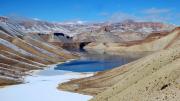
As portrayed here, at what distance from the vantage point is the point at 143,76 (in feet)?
131

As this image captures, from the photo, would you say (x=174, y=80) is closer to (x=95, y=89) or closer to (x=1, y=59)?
(x=95, y=89)

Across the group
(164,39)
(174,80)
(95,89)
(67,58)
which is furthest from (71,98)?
(164,39)

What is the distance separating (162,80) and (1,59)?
7345 cm

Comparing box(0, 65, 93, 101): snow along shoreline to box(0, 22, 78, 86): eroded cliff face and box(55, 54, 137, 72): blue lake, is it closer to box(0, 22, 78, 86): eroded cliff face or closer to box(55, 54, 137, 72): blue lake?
box(0, 22, 78, 86): eroded cliff face

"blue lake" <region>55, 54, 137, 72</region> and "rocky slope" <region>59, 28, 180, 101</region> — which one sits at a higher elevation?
"rocky slope" <region>59, 28, 180, 101</region>

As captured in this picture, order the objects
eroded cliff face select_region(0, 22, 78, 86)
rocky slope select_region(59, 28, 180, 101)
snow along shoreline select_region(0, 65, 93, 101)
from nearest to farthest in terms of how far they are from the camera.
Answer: rocky slope select_region(59, 28, 180, 101), snow along shoreline select_region(0, 65, 93, 101), eroded cliff face select_region(0, 22, 78, 86)

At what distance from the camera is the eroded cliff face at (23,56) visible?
89.5 metres

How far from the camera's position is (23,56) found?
383 feet

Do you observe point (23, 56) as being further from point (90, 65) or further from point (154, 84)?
point (154, 84)

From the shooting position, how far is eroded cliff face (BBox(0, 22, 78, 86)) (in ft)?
294

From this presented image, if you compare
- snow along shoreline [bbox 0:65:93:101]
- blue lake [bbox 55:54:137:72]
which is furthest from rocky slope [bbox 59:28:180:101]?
blue lake [bbox 55:54:137:72]

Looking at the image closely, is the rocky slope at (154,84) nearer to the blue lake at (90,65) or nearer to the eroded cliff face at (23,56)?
the eroded cliff face at (23,56)

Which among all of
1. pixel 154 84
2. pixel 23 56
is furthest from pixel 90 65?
pixel 154 84

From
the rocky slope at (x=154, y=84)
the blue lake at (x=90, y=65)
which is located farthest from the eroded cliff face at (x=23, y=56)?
the rocky slope at (x=154, y=84)
